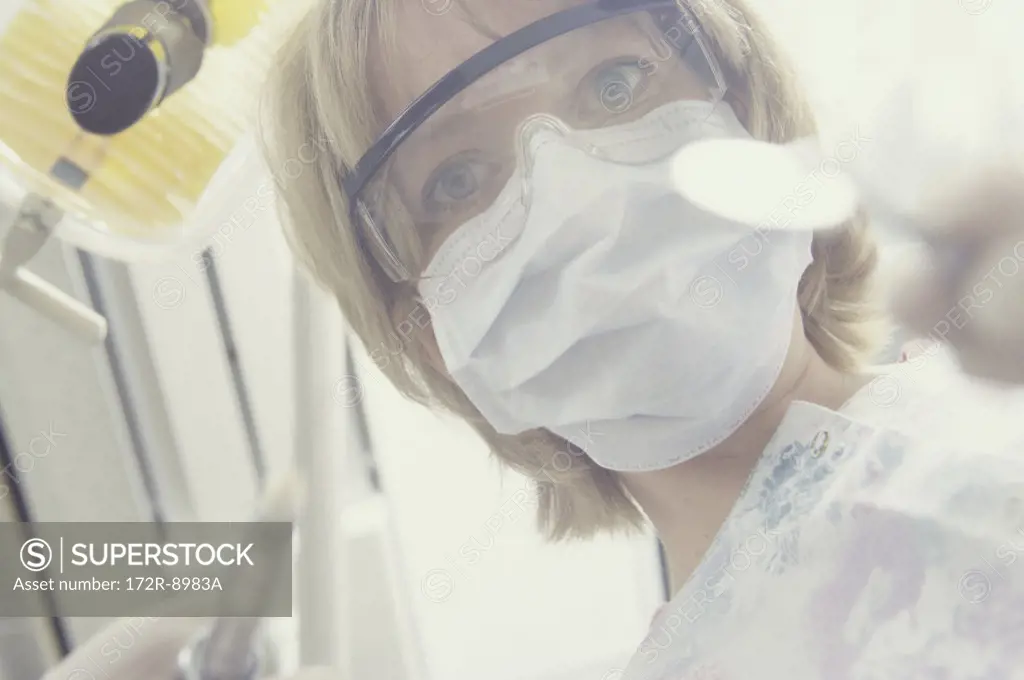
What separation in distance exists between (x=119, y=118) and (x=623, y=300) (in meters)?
0.34

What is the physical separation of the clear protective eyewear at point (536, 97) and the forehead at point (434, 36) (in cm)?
2

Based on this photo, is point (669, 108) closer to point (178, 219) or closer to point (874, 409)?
point (874, 409)

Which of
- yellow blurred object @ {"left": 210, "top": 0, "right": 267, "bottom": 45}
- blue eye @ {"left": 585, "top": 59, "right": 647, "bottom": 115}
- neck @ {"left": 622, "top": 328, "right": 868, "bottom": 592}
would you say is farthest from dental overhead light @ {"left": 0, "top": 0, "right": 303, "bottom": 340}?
neck @ {"left": 622, "top": 328, "right": 868, "bottom": 592}

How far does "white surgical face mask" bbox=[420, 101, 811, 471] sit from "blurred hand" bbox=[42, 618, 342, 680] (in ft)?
0.94

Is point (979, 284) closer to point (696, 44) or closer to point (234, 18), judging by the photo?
point (696, 44)

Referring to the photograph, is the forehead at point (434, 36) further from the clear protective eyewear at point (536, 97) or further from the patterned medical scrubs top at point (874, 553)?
the patterned medical scrubs top at point (874, 553)

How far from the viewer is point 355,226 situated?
567 millimetres

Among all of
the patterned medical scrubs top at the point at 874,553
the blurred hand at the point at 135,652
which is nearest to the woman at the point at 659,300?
the patterned medical scrubs top at the point at 874,553

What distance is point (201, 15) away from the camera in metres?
0.57

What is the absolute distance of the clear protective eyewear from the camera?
51 cm

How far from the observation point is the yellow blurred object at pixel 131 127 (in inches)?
22.6

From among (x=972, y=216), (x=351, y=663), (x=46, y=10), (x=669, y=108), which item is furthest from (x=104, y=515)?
(x=972, y=216)

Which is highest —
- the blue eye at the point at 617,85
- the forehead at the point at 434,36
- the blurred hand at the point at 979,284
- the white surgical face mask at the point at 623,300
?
the forehead at the point at 434,36

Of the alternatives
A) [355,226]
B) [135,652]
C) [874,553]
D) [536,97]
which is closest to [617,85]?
[536,97]
